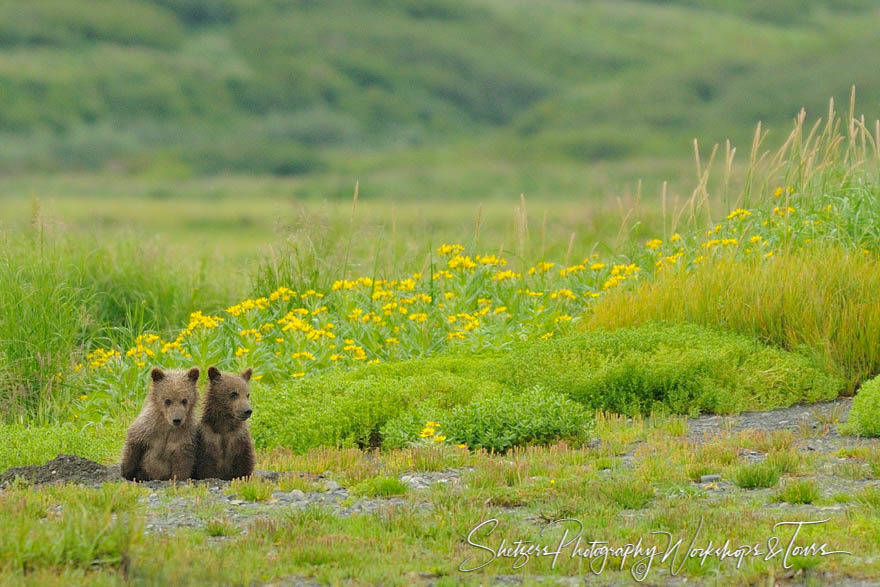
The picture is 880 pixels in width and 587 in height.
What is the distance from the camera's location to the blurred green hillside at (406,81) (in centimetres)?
11925

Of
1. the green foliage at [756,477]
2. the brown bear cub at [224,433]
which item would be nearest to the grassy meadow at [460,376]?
the green foliage at [756,477]

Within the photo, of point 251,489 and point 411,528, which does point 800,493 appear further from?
point 251,489

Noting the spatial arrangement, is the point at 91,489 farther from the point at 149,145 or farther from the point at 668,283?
the point at 149,145

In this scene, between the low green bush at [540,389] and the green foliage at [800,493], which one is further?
the low green bush at [540,389]

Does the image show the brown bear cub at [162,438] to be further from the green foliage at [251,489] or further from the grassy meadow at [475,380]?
the green foliage at [251,489]

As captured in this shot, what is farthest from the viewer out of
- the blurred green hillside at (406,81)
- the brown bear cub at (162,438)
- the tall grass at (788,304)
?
the blurred green hillside at (406,81)

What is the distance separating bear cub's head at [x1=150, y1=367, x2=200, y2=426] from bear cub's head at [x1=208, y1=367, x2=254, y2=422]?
0.15m

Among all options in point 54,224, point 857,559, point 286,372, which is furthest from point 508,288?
point 857,559

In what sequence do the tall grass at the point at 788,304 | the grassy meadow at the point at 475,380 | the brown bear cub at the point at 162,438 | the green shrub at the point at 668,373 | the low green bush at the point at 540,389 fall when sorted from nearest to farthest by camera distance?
the grassy meadow at the point at 475,380 → the brown bear cub at the point at 162,438 → the low green bush at the point at 540,389 → the green shrub at the point at 668,373 → the tall grass at the point at 788,304

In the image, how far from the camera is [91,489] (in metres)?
6.84

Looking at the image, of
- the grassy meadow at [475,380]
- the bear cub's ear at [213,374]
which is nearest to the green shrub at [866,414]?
the grassy meadow at [475,380]

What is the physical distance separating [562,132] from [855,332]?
393 ft

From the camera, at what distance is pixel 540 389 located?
8.85 m

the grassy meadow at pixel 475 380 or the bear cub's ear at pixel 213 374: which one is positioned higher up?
the bear cub's ear at pixel 213 374
